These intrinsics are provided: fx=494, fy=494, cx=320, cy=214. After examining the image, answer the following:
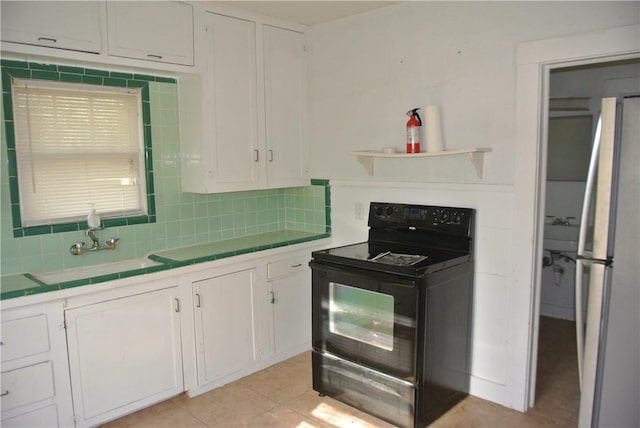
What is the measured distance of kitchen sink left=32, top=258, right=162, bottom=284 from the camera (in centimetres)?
253

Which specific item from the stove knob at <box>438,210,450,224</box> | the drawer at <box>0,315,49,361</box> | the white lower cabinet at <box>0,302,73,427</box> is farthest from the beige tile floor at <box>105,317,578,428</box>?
the stove knob at <box>438,210,450,224</box>

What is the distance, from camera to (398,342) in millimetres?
2535

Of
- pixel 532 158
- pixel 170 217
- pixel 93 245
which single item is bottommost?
pixel 93 245

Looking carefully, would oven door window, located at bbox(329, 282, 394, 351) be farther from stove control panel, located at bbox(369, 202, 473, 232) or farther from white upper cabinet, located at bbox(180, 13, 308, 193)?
white upper cabinet, located at bbox(180, 13, 308, 193)

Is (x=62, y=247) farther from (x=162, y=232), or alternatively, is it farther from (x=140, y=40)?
(x=140, y=40)

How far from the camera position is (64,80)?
272 cm

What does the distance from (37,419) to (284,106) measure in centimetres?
234

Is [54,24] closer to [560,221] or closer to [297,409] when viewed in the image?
[297,409]

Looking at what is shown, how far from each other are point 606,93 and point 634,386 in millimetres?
2783

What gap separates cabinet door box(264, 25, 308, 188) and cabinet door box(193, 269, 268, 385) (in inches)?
29.9

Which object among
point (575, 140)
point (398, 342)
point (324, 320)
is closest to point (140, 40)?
point (324, 320)

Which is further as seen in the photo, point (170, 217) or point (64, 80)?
point (170, 217)

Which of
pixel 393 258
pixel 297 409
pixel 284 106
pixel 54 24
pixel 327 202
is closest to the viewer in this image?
pixel 54 24

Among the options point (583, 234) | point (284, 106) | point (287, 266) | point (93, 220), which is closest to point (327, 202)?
point (287, 266)
